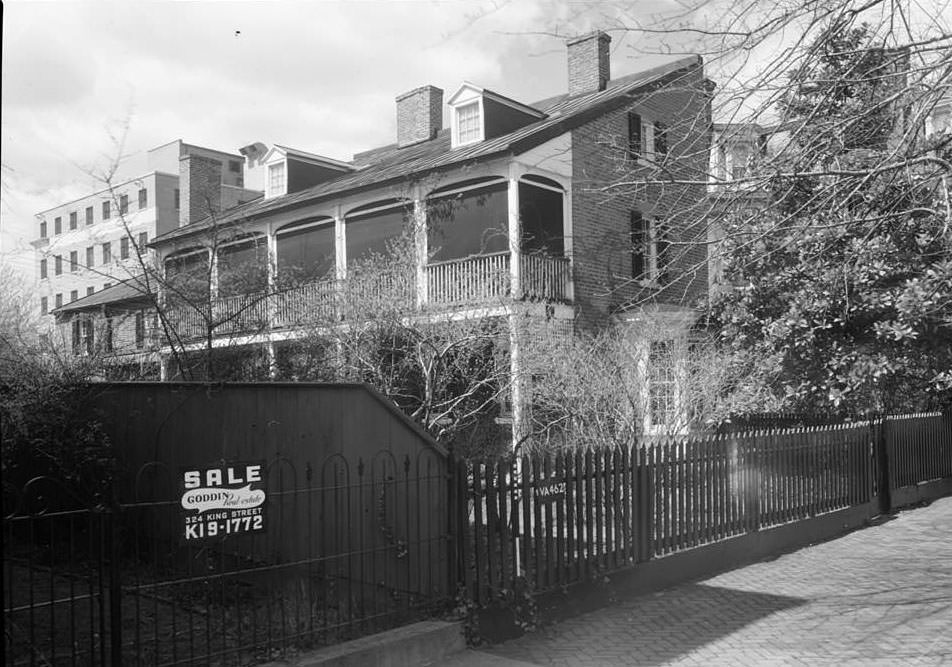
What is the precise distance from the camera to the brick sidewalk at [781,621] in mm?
6031

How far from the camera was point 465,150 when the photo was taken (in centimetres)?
1855

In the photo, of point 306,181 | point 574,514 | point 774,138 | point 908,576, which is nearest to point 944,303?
point 908,576

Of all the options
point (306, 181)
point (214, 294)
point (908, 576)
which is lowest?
point (908, 576)

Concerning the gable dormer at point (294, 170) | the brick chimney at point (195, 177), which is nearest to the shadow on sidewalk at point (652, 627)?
the gable dormer at point (294, 170)

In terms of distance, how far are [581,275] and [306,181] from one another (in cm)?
1007

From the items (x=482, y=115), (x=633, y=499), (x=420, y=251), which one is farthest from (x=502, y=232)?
(x=633, y=499)

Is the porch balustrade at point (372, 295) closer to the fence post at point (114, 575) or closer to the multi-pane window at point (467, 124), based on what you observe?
the fence post at point (114, 575)

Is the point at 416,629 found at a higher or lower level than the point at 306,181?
lower

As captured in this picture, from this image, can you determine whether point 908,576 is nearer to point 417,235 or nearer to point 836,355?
point 836,355

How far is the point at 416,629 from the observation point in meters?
5.80

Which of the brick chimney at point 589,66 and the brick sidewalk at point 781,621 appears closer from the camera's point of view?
the brick sidewalk at point 781,621

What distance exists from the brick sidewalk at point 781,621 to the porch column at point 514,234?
6490mm

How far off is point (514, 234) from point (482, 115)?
475 centimetres

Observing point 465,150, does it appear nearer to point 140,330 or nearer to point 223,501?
point 140,330
